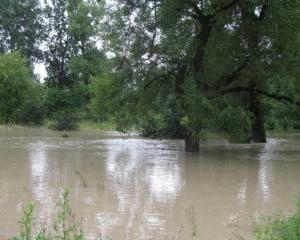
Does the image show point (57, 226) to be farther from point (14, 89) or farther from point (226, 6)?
point (14, 89)

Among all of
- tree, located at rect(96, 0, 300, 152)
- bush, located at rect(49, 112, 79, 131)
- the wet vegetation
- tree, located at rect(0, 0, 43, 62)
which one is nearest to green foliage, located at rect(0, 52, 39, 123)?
bush, located at rect(49, 112, 79, 131)

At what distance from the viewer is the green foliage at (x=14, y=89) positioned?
46.4 meters

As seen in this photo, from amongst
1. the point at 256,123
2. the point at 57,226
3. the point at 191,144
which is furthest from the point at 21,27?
the point at 57,226

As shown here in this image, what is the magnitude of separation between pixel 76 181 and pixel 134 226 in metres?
5.13

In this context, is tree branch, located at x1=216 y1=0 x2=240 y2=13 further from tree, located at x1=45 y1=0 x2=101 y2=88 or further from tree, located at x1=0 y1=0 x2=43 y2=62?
tree, located at x1=0 y1=0 x2=43 y2=62

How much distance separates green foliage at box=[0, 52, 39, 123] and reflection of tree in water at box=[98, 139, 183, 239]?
27696 mm

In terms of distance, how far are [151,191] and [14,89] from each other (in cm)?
3708

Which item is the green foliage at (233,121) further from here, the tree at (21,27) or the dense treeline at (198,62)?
the tree at (21,27)

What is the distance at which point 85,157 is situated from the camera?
1958 cm

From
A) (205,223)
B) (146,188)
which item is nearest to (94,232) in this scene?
(205,223)

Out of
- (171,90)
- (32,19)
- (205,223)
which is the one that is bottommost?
(205,223)

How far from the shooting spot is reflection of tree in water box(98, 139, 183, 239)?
27.4 ft

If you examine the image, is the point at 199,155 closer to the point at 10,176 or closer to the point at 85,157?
the point at 85,157

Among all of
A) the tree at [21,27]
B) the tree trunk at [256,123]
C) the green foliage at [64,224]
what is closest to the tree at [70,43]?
the tree at [21,27]
